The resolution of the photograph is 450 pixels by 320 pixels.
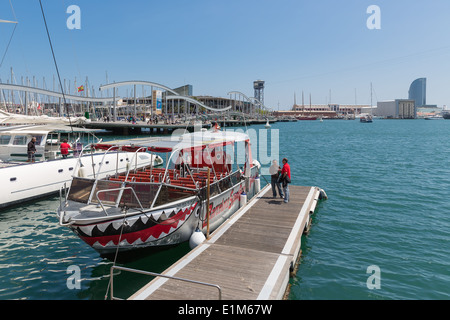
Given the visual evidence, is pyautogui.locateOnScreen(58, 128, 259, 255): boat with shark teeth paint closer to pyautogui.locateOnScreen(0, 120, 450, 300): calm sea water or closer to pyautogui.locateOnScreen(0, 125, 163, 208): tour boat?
pyautogui.locateOnScreen(0, 120, 450, 300): calm sea water

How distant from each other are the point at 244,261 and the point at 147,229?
332 cm

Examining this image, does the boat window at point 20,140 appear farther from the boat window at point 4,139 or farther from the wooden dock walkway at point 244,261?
the wooden dock walkway at point 244,261

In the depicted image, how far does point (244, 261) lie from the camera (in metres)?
9.25

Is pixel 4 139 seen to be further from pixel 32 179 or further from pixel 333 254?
pixel 333 254

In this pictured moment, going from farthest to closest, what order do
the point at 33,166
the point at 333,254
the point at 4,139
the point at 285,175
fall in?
the point at 4,139 → the point at 33,166 → the point at 285,175 → the point at 333,254

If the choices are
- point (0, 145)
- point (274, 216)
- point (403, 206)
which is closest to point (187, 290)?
point (274, 216)

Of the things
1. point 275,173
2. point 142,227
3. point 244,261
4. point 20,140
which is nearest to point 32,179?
point 20,140

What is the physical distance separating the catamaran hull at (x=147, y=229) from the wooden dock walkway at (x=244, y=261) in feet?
3.69

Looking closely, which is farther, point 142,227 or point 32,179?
point 32,179

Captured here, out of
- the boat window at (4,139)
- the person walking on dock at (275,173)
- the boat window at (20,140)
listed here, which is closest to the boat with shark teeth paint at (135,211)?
the person walking on dock at (275,173)

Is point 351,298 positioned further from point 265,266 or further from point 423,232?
point 423,232

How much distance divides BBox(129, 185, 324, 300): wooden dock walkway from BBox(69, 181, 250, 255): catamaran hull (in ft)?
3.69

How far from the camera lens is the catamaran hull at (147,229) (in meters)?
9.78

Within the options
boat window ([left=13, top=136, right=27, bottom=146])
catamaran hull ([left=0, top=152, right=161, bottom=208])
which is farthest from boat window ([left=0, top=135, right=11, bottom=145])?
catamaran hull ([left=0, top=152, right=161, bottom=208])
